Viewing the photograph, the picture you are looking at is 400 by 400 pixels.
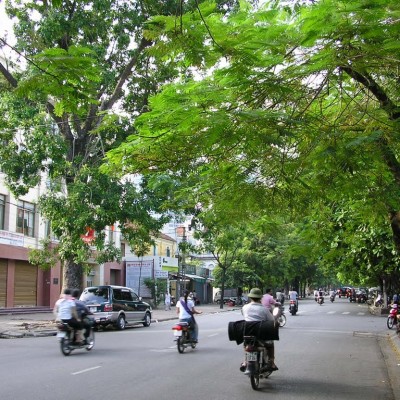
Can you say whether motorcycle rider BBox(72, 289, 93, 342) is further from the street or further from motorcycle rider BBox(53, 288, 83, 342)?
the street

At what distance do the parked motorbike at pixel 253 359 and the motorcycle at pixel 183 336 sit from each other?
474 cm

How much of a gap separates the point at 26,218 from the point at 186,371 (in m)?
24.6

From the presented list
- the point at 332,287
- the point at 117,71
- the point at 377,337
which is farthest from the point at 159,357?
the point at 332,287

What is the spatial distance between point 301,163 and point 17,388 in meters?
5.68

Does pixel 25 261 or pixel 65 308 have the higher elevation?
pixel 25 261

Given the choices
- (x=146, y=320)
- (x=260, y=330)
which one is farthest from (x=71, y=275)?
(x=260, y=330)

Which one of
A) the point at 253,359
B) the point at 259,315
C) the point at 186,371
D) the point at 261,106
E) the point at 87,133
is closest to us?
the point at 261,106

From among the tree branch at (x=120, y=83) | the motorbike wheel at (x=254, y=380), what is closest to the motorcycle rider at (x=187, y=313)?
the motorbike wheel at (x=254, y=380)

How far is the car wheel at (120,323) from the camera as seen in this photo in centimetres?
2028

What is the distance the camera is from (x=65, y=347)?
12.2m

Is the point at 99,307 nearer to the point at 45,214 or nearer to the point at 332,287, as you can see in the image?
the point at 45,214

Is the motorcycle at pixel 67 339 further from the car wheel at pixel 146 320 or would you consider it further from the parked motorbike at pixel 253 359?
the car wheel at pixel 146 320

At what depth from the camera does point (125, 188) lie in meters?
18.2

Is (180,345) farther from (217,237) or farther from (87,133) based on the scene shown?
(217,237)
